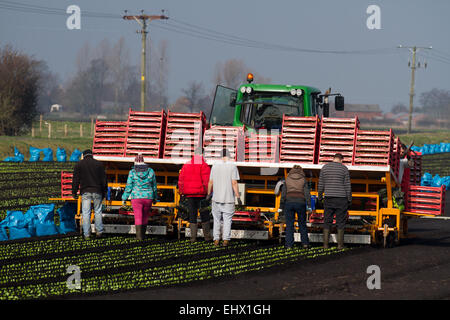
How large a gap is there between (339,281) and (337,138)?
16.5 ft

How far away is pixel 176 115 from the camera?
17.1m

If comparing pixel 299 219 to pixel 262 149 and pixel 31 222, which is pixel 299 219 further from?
pixel 31 222

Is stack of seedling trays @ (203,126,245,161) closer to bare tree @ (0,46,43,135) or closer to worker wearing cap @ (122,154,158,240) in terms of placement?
worker wearing cap @ (122,154,158,240)

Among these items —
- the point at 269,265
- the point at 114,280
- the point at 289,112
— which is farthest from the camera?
the point at 289,112

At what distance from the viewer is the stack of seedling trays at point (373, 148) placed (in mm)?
15781

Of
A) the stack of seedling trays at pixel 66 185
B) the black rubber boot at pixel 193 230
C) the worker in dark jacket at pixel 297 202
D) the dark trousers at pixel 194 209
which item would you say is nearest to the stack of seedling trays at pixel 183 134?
the dark trousers at pixel 194 209

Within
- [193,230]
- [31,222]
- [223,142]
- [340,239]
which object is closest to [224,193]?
[193,230]

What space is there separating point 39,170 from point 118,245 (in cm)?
1946

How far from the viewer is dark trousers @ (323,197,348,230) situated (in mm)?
15344

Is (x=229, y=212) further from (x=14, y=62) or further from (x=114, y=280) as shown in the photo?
(x=14, y=62)

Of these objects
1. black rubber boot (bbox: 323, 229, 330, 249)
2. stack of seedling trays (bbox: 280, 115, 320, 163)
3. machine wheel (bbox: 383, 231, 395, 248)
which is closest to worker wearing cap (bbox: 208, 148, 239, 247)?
stack of seedling trays (bbox: 280, 115, 320, 163)

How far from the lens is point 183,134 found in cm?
1695

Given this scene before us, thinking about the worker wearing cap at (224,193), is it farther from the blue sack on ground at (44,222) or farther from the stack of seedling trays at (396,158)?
the blue sack on ground at (44,222)

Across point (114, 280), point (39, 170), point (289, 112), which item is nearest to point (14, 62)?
point (39, 170)
